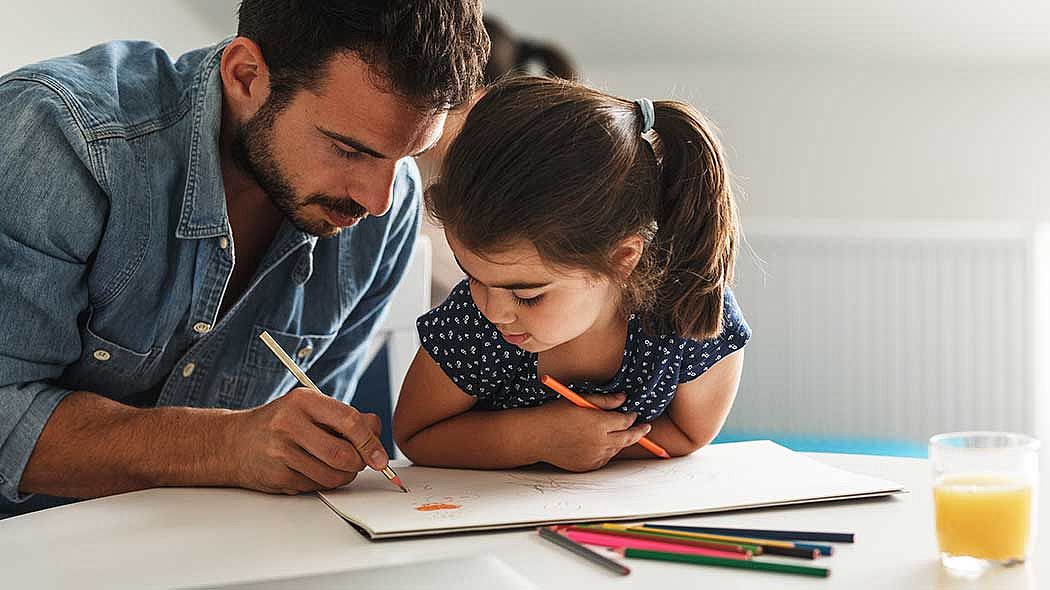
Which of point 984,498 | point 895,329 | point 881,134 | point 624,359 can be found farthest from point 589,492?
point 881,134

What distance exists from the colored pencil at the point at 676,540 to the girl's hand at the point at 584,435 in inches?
8.4

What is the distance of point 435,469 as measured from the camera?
106cm

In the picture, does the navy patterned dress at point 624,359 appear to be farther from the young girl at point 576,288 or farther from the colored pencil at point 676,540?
the colored pencil at point 676,540

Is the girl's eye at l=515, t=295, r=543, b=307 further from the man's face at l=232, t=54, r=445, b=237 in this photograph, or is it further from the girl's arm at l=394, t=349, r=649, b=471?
the man's face at l=232, t=54, r=445, b=237

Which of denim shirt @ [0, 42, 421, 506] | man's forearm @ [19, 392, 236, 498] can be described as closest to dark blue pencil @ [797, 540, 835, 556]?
man's forearm @ [19, 392, 236, 498]

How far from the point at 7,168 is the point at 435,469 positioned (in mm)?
546

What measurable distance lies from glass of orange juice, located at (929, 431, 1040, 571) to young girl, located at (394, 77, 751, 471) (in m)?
0.36

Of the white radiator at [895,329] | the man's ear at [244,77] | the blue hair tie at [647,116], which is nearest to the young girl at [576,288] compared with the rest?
the blue hair tie at [647,116]

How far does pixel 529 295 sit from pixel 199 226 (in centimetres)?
43

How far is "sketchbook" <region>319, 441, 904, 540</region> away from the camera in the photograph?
2.74 ft

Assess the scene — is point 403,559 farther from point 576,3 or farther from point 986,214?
point 986,214

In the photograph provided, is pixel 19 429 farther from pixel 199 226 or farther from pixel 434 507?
pixel 434 507

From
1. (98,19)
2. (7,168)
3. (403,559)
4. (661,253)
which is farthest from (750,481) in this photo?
(98,19)

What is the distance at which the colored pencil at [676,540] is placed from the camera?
740mm
